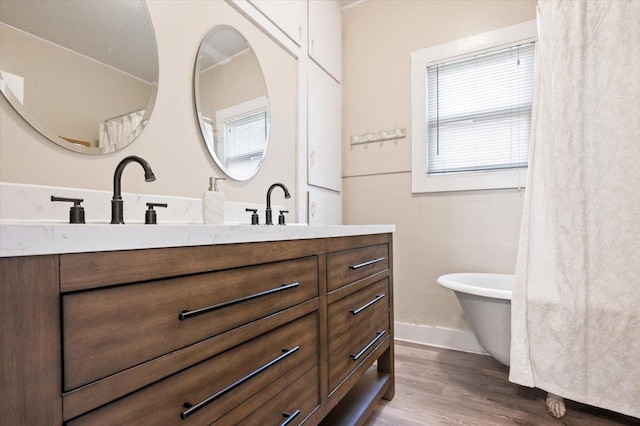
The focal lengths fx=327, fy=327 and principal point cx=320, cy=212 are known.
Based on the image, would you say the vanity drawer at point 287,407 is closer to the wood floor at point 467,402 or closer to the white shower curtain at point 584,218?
the wood floor at point 467,402

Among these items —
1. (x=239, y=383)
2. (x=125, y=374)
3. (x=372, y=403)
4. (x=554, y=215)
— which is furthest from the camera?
(x=554, y=215)

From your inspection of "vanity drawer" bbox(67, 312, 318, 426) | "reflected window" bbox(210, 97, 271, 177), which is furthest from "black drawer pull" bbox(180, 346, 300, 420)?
"reflected window" bbox(210, 97, 271, 177)

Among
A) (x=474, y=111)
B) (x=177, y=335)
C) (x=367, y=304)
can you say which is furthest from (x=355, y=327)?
(x=474, y=111)

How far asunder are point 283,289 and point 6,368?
22.4 inches

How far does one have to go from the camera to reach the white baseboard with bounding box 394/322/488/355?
92.4 inches

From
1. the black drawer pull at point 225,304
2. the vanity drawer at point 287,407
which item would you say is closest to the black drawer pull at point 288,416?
the vanity drawer at point 287,407

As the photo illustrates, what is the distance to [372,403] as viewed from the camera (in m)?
1.48

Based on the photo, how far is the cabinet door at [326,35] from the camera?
241 cm

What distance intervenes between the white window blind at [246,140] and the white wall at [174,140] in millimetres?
72

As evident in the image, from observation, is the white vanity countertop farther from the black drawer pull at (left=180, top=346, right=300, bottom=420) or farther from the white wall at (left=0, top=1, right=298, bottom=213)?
the white wall at (left=0, top=1, right=298, bottom=213)

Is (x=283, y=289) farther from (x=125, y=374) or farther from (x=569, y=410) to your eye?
(x=569, y=410)

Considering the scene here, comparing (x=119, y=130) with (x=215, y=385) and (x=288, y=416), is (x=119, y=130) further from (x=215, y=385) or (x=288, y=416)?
(x=288, y=416)

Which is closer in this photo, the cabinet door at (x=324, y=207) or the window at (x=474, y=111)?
the window at (x=474, y=111)

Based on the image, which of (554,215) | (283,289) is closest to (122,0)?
(283,289)
